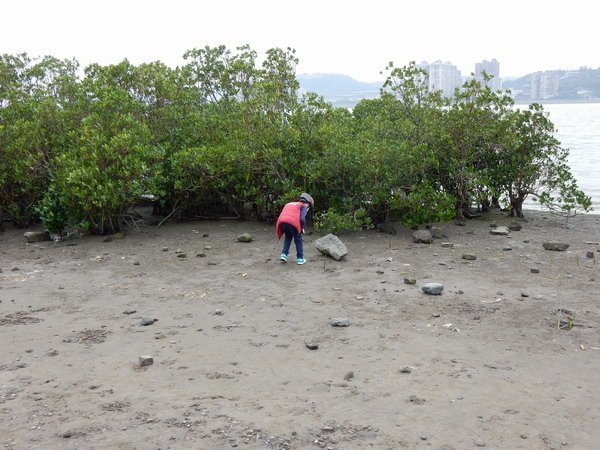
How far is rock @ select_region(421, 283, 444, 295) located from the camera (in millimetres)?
9148

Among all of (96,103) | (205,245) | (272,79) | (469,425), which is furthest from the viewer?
(272,79)

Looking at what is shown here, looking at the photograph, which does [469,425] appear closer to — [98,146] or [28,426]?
[28,426]

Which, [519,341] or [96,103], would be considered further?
[96,103]

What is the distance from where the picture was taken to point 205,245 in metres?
13.2

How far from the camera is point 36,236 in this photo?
14109 mm

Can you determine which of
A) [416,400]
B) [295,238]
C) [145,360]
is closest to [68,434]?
[145,360]

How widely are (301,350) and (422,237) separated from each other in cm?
664

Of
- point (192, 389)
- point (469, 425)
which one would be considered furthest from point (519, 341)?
point (192, 389)

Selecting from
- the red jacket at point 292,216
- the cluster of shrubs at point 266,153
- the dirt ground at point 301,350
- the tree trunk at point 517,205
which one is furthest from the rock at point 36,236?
the tree trunk at point 517,205

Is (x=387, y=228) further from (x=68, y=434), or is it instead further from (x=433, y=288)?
(x=68, y=434)

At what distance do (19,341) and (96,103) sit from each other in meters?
8.18

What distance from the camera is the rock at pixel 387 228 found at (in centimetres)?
1412

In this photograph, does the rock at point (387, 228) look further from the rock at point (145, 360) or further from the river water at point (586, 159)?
the rock at point (145, 360)

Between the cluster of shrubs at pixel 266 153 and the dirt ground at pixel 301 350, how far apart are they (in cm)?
201
